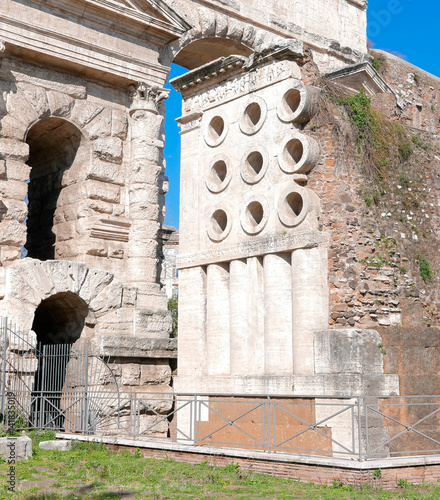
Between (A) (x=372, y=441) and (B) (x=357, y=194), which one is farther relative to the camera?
(B) (x=357, y=194)

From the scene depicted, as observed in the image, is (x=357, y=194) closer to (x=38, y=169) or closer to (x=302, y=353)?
(x=302, y=353)

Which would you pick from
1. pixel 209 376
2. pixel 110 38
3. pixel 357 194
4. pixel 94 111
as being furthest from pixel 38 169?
pixel 357 194

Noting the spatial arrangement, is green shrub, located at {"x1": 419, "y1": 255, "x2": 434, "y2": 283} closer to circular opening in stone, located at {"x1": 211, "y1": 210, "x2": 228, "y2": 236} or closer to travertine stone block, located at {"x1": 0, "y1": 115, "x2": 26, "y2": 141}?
circular opening in stone, located at {"x1": 211, "y1": 210, "x2": 228, "y2": 236}

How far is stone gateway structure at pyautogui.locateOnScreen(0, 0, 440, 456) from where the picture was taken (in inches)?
466

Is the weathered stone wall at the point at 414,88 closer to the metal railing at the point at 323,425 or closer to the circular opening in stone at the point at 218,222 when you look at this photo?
the circular opening in stone at the point at 218,222

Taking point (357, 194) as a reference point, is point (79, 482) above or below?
Answer: below

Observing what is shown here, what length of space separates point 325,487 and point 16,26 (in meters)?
11.9

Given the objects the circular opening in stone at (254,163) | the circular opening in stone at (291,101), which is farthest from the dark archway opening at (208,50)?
the circular opening in stone at (291,101)

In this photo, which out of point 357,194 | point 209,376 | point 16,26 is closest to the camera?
point 357,194

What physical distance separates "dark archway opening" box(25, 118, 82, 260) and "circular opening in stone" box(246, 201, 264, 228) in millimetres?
6235

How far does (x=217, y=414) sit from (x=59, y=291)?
599 cm

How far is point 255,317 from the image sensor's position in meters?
12.5

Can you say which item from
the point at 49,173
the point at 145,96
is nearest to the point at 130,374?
the point at 49,173

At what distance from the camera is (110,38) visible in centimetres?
1748
